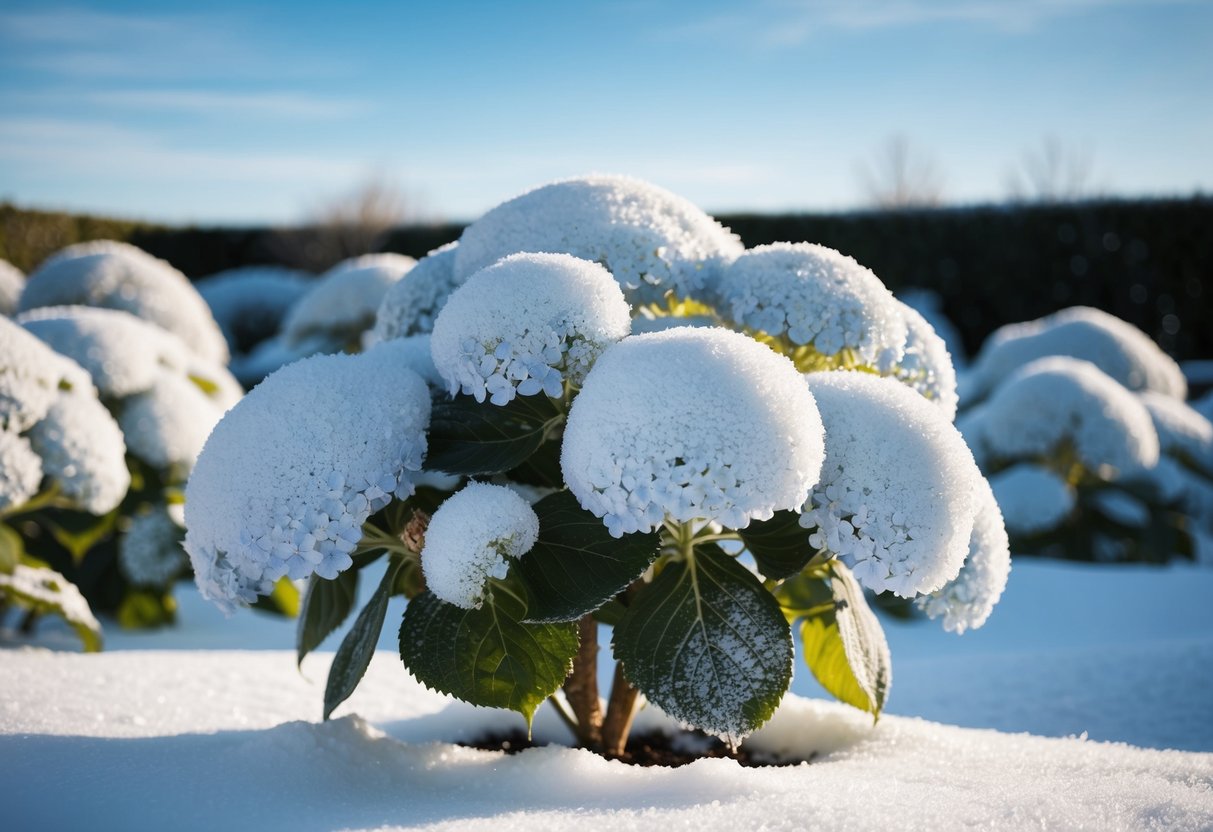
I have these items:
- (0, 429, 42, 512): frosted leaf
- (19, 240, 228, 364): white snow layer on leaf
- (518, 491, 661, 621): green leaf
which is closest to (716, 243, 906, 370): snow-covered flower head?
(518, 491, 661, 621): green leaf

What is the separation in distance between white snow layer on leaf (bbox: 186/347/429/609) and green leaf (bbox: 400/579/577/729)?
178mm

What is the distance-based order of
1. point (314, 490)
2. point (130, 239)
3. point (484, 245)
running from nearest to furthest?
point (314, 490) → point (484, 245) → point (130, 239)

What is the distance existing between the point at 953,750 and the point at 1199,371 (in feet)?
27.5

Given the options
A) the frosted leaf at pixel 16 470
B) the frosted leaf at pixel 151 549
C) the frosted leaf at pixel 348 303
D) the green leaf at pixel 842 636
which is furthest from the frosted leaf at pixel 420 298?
the frosted leaf at pixel 348 303

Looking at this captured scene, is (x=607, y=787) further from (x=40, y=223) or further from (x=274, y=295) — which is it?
(x=40, y=223)

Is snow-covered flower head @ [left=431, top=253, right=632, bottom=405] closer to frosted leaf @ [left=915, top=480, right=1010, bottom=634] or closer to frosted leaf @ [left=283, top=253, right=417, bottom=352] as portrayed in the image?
frosted leaf @ [left=915, top=480, right=1010, bottom=634]

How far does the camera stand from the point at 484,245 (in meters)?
1.57

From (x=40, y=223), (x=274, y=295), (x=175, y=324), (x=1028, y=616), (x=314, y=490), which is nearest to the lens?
(x=314, y=490)

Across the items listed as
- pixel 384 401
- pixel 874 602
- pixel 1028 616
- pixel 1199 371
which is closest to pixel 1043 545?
pixel 1028 616

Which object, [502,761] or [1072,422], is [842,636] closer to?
[502,761]

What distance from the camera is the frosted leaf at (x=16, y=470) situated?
87.8 inches

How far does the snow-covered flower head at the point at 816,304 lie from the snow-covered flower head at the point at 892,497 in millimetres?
146

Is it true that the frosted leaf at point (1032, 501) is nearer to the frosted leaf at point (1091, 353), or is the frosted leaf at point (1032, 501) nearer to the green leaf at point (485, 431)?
the frosted leaf at point (1091, 353)

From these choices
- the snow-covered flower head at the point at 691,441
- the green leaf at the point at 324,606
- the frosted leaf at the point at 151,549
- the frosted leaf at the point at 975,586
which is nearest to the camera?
the snow-covered flower head at the point at 691,441
